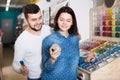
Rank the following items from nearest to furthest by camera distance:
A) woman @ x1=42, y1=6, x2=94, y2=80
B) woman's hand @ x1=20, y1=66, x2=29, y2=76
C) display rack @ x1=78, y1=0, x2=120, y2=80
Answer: woman @ x1=42, y1=6, x2=94, y2=80 < woman's hand @ x1=20, y1=66, x2=29, y2=76 < display rack @ x1=78, y1=0, x2=120, y2=80

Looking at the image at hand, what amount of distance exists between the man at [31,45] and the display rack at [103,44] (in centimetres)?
57

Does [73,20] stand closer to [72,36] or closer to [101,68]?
[72,36]

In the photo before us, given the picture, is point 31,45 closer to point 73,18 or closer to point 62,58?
point 62,58

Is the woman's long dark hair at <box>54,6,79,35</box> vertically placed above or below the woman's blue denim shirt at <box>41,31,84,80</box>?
above

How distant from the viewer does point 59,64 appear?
1.88m

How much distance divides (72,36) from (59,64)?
310 mm

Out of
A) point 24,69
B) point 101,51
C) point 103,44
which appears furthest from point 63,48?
point 103,44

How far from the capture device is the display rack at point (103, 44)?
7.62ft

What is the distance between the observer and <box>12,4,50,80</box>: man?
6.61 ft

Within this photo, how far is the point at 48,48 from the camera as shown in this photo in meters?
1.86

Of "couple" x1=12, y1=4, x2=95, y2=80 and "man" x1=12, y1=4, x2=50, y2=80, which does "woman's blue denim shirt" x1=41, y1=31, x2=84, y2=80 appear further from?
"man" x1=12, y1=4, x2=50, y2=80

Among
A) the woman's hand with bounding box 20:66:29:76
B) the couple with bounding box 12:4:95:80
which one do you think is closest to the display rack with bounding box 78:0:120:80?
the couple with bounding box 12:4:95:80

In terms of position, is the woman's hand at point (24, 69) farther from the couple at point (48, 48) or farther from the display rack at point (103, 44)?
the display rack at point (103, 44)

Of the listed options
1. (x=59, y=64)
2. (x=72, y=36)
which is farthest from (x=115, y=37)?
(x=59, y=64)
